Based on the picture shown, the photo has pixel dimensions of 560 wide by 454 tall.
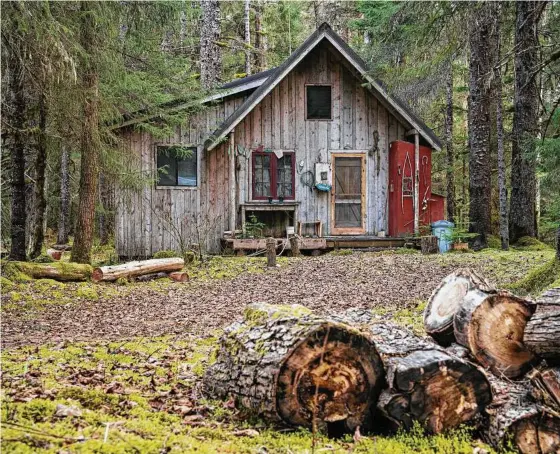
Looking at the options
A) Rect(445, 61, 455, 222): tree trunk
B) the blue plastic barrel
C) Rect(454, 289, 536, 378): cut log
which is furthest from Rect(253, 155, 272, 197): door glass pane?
Rect(454, 289, 536, 378): cut log

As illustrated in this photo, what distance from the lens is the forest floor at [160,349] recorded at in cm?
318

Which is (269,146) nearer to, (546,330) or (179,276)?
(179,276)

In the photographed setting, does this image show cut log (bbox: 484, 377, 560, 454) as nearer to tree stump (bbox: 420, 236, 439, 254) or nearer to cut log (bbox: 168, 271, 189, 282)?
cut log (bbox: 168, 271, 189, 282)

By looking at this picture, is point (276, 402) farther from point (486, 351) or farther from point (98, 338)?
point (98, 338)

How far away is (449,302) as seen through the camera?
16.1 ft

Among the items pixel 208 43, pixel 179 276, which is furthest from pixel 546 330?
pixel 208 43

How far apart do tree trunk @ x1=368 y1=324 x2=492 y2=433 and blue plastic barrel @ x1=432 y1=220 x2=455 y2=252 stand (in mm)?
12572

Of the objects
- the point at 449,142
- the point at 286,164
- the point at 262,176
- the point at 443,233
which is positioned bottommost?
the point at 443,233

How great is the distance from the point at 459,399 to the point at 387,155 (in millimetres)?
14559

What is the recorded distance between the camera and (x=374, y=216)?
1745 centimetres

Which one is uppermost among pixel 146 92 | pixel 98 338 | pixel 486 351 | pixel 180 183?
pixel 146 92

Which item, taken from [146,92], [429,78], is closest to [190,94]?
[146,92]

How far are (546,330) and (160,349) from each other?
3850 mm

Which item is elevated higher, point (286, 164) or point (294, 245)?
point (286, 164)
